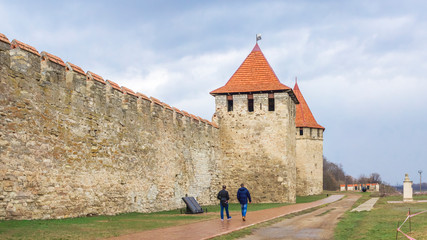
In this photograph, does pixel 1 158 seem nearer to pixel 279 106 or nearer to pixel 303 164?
pixel 279 106

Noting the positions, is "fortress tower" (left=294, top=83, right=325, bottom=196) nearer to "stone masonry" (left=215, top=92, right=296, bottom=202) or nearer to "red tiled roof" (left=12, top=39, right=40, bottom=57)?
"stone masonry" (left=215, top=92, right=296, bottom=202)

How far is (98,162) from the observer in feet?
49.2

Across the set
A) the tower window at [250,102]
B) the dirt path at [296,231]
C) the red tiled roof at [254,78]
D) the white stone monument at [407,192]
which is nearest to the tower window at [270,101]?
the red tiled roof at [254,78]

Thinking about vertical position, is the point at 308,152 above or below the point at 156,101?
below

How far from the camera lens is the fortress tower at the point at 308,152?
4341 centimetres

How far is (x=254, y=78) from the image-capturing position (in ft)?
92.1

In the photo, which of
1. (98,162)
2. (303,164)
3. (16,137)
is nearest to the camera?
(16,137)

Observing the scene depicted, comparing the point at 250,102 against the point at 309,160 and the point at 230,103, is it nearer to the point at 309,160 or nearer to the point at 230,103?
the point at 230,103

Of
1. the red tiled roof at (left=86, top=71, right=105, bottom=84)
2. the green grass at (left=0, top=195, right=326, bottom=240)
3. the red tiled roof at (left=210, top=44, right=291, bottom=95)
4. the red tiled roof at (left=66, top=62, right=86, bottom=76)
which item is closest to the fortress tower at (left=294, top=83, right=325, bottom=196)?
the red tiled roof at (left=210, top=44, right=291, bottom=95)

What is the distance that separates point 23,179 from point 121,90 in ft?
19.9

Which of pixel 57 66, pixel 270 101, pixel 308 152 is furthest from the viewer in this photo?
pixel 308 152

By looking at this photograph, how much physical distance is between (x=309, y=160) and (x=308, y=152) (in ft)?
2.51

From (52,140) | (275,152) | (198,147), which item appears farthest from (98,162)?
(275,152)

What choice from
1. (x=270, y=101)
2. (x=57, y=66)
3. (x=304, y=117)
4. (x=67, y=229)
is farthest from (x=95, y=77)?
(x=304, y=117)
